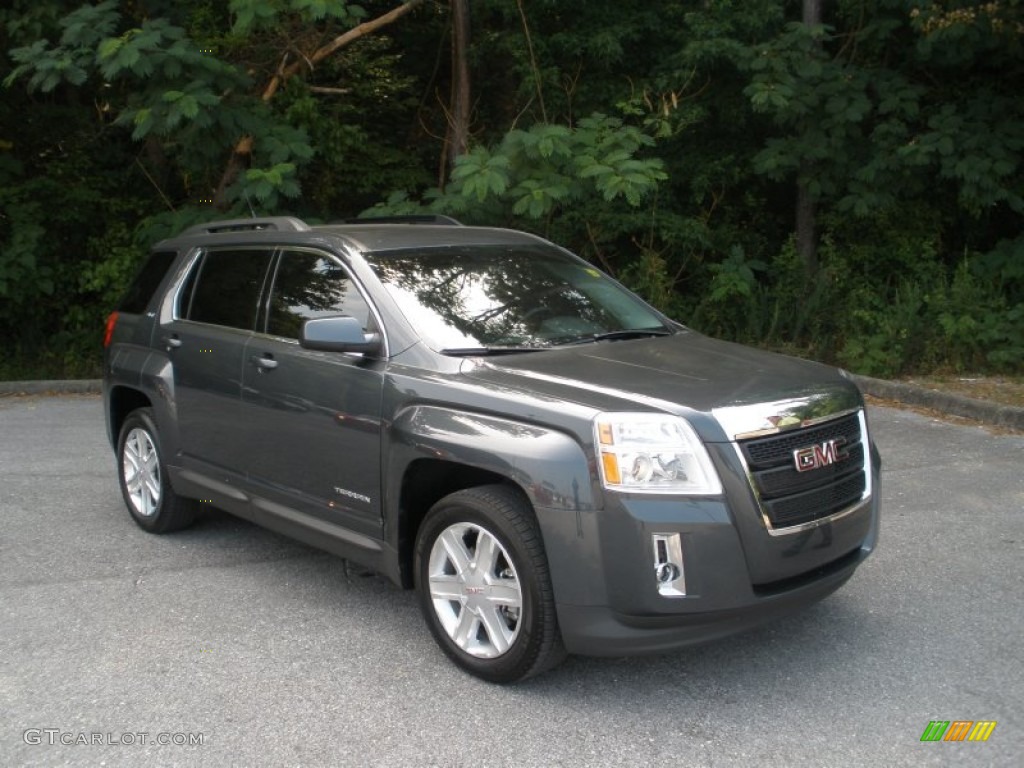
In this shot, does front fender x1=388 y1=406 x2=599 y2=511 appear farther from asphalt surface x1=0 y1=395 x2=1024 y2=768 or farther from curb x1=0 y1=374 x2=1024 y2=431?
curb x1=0 y1=374 x2=1024 y2=431

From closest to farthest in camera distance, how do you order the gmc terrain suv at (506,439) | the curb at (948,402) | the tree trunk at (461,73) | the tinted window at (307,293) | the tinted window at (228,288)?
the gmc terrain suv at (506,439) → the tinted window at (307,293) → the tinted window at (228,288) → the curb at (948,402) → the tree trunk at (461,73)

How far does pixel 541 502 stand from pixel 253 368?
82.5 inches

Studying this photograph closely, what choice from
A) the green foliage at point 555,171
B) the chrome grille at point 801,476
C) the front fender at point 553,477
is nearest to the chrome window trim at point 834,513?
the chrome grille at point 801,476

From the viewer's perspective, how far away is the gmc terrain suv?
3994 millimetres

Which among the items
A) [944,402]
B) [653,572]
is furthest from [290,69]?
[653,572]

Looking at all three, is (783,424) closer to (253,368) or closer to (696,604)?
(696,604)

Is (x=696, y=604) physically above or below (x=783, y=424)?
below

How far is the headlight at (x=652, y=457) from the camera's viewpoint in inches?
157

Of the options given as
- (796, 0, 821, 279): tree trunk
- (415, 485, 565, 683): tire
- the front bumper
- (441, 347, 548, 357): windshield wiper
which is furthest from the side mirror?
(796, 0, 821, 279): tree trunk

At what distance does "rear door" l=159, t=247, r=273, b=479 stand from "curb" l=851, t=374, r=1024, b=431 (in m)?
6.68

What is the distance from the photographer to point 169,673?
454 cm

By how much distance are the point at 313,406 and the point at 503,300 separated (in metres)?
1.03

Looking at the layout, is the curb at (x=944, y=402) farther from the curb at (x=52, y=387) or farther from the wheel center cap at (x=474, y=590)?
the wheel center cap at (x=474, y=590)

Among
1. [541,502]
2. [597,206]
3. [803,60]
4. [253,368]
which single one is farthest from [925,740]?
[803,60]
